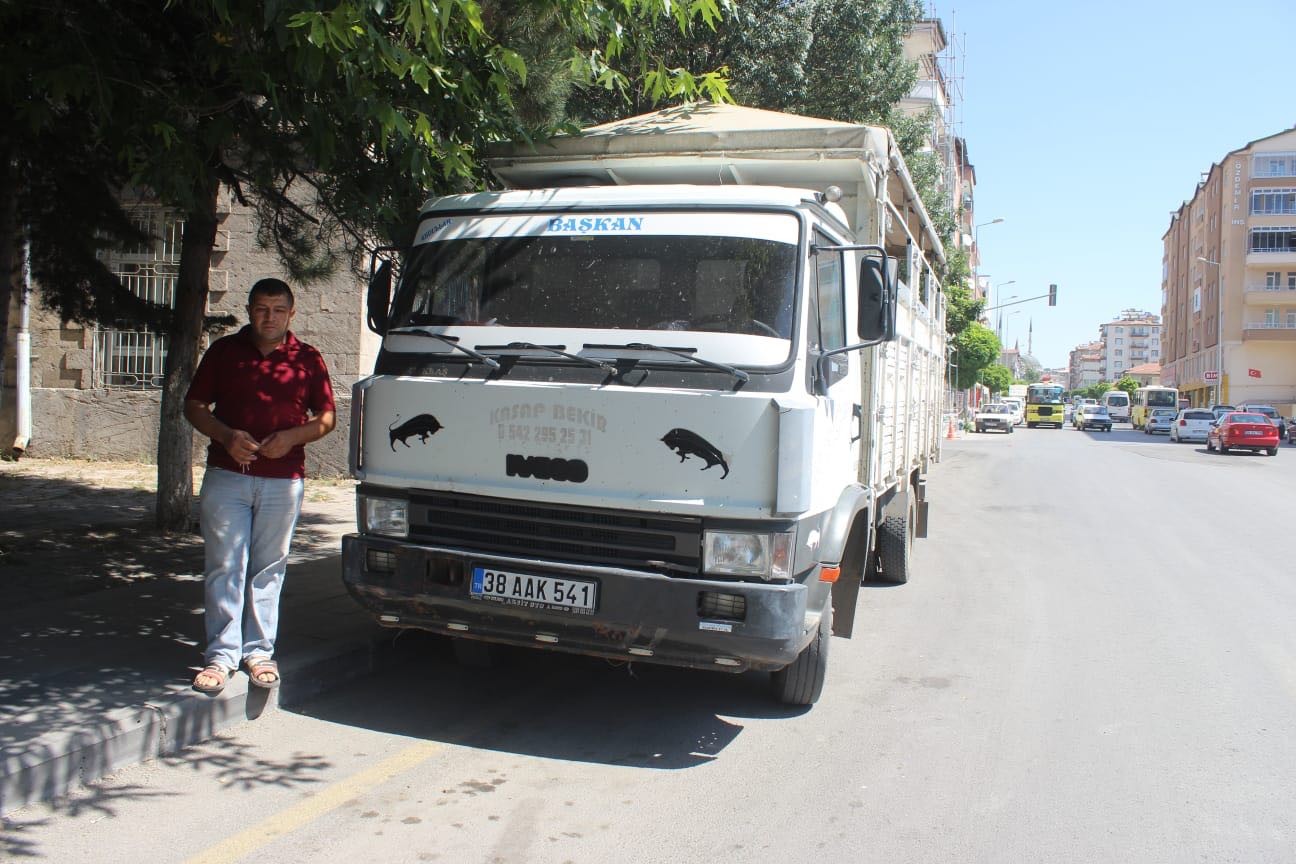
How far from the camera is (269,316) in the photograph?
4.87m

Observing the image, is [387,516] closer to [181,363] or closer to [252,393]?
[252,393]

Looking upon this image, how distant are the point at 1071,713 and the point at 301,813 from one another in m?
3.74

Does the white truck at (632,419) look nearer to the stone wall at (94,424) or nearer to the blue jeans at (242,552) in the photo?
the blue jeans at (242,552)

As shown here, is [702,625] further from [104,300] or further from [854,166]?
[104,300]

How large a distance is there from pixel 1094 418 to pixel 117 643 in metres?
61.6

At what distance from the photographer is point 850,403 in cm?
528

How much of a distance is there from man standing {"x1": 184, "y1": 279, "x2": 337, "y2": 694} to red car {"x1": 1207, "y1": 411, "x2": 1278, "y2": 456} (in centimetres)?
3429

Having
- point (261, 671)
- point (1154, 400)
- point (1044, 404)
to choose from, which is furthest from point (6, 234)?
point (1154, 400)

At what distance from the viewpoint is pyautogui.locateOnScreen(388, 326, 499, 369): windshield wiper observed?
15.2 ft

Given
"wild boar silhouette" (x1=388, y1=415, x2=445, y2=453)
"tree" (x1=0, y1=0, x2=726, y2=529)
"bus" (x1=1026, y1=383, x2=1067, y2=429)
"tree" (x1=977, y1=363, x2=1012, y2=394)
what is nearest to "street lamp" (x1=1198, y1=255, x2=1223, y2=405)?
"tree" (x1=977, y1=363, x2=1012, y2=394)

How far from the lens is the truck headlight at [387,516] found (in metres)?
4.74

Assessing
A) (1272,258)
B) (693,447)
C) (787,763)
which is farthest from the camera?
(1272,258)

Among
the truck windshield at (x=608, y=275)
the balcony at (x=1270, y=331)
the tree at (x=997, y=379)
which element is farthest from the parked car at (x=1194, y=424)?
the truck windshield at (x=608, y=275)

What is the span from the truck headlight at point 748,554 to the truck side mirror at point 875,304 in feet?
3.56
